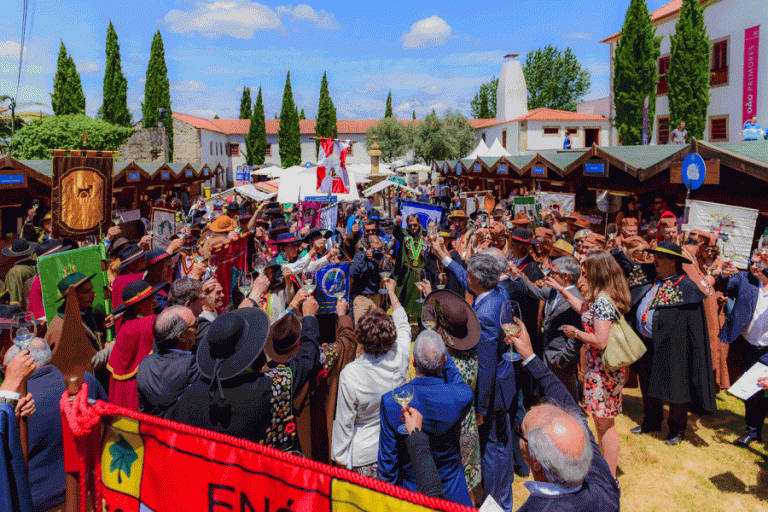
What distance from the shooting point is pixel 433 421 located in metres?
2.62

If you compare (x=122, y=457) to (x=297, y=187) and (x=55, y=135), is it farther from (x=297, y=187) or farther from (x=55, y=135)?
(x=55, y=135)

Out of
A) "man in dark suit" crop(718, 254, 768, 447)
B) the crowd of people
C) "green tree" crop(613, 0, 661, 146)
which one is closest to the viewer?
the crowd of people

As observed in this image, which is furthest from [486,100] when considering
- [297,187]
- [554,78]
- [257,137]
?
[297,187]

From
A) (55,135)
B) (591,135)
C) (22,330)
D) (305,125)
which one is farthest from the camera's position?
(305,125)

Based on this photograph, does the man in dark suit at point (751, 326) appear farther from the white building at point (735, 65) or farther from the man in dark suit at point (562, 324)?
the white building at point (735, 65)

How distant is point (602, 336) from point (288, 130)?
51044 mm

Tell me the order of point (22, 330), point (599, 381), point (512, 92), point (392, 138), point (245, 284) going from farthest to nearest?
point (392, 138), point (512, 92), point (245, 284), point (599, 381), point (22, 330)

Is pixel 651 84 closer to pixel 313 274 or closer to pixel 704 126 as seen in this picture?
pixel 704 126

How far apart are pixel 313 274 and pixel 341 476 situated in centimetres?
342

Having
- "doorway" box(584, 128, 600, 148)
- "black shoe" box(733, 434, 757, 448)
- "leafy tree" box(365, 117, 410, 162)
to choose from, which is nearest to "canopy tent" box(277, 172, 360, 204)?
"black shoe" box(733, 434, 757, 448)

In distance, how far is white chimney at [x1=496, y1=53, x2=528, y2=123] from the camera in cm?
4903

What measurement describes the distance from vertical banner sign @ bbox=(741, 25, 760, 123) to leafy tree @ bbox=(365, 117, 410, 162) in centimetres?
3015

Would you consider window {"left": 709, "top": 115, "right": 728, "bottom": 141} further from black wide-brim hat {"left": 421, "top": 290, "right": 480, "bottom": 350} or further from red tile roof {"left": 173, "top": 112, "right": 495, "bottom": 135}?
red tile roof {"left": 173, "top": 112, "right": 495, "bottom": 135}

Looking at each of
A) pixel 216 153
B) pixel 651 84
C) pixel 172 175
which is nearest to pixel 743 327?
pixel 172 175
